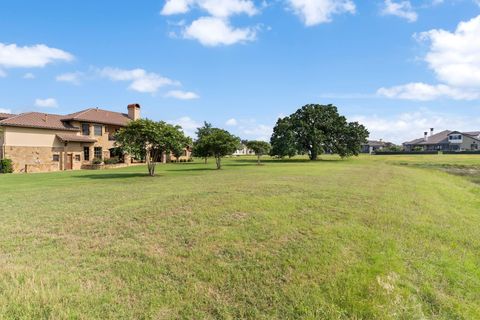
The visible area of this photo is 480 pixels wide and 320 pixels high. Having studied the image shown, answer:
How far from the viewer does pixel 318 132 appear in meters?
47.0

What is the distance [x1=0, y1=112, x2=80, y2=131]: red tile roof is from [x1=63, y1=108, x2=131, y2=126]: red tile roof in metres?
1.01

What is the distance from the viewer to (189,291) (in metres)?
4.84

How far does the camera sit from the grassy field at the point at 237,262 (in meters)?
4.54

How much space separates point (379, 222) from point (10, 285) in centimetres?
802

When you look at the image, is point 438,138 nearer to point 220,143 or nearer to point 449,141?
point 449,141

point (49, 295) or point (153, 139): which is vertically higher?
point (153, 139)

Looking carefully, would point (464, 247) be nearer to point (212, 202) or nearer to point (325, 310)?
point (325, 310)

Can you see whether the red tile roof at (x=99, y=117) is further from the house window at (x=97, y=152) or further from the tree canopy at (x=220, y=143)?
the tree canopy at (x=220, y=143)

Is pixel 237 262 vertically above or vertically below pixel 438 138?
below

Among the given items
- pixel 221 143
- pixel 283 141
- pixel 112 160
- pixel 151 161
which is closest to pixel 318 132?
pixel 283 141

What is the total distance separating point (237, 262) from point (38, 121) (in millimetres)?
35964

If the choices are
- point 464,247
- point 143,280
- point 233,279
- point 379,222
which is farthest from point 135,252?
point 464,247

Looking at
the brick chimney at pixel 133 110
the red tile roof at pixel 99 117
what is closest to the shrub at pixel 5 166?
the red tile roof at pixel 99 117

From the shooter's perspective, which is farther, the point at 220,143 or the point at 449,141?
the point at 449,141
